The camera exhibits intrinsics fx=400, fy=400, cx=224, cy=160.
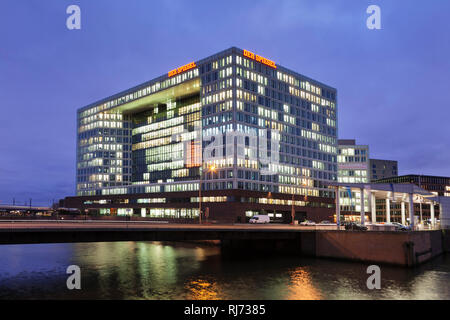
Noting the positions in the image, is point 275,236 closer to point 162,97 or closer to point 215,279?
point 215,279

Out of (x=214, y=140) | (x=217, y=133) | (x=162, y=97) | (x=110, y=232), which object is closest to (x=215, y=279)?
(x=110, y=232)

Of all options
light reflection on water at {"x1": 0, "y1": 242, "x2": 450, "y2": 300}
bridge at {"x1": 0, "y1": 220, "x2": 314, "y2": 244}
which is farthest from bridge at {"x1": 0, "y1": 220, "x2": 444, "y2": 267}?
light reflection on water at {"x1": 0, "y1": 242, "x2": 450, "y2": 300}

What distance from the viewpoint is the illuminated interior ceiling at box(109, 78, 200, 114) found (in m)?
143

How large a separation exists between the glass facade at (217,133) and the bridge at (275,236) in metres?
64.9

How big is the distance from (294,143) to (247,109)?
83.3 feet

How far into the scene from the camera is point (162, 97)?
154875 millimetres

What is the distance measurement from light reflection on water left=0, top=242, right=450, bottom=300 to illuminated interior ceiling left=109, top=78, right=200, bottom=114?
93976mm

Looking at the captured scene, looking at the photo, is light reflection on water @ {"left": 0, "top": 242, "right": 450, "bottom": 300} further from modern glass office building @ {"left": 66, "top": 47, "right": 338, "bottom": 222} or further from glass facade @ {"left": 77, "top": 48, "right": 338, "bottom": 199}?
glass facade @ {"left": 77, "top": 48, "right": 338, "bottom": 199}

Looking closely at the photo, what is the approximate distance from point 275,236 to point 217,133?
7447 centimetres

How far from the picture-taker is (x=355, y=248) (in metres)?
52.0

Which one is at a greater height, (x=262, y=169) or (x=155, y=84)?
(x=155, y=84)

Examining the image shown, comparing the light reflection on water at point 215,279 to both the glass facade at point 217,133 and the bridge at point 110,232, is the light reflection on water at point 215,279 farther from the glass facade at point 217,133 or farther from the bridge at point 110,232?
the glass facade at point 217,133

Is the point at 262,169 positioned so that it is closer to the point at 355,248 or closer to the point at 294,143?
the point at 294,143
